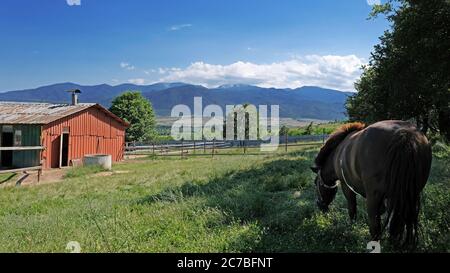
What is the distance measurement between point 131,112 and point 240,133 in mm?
19610

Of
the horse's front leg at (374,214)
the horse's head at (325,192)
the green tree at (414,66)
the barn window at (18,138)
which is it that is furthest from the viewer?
the barn window at (18,138)

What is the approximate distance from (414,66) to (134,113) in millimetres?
53746

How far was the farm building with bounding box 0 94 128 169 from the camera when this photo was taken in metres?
24.2

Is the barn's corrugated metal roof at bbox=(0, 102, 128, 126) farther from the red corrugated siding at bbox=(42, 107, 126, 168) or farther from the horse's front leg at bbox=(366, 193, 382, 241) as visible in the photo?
the horse's front leg at bbox=(366, 193, 382, 241)

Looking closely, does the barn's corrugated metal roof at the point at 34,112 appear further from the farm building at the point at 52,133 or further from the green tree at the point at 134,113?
the green tree at the point at 134,113

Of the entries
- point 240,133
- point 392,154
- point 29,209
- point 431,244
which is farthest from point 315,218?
point 240,133

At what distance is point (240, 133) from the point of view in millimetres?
62656

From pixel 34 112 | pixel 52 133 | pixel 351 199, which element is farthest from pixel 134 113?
pixel 351 199

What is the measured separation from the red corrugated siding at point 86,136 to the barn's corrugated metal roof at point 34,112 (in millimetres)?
435

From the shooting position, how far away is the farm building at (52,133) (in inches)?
953

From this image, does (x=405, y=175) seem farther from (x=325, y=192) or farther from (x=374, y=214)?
(x=325, y=192)

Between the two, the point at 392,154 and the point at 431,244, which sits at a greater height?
the point at 392,154

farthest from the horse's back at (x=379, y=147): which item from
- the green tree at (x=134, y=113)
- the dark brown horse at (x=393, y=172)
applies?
the green tree at (x=134, y=113)
